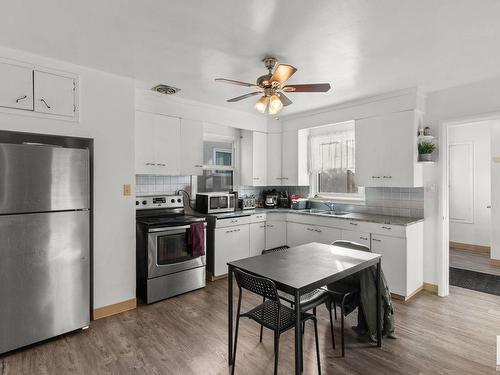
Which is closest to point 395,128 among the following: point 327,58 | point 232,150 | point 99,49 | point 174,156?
point 327,58

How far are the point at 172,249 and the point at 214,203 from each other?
0.96m

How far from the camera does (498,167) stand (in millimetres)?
4738

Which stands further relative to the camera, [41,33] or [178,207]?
[178,207]

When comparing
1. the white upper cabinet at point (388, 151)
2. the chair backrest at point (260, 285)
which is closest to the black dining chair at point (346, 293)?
the chair backrest at point (260, 285)

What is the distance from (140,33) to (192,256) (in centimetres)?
245

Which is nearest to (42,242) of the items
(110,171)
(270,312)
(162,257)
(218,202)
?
(110,171)

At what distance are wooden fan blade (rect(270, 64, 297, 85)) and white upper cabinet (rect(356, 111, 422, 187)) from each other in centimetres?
203

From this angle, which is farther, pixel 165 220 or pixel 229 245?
pixel 229 245

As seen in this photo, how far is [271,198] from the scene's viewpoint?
507cm

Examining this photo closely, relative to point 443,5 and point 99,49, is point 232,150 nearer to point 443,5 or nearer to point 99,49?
point 99,49

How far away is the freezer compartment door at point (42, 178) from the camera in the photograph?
7.54ft

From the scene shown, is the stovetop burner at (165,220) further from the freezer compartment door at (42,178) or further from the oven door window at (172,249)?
the freezer compartment door at (42,178)

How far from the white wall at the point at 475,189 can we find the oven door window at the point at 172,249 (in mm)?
5346

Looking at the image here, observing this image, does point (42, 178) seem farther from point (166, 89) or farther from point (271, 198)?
point (271, 198)
